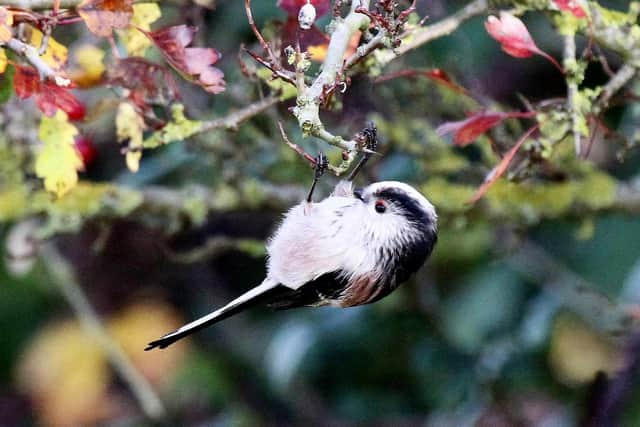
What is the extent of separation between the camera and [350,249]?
7.48 feet

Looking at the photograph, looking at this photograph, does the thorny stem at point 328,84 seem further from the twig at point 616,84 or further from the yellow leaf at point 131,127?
the twig at point 616,84

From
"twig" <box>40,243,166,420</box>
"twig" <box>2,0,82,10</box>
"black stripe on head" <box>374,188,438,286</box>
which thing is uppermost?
"twig" <box>2,0,82,10</box>

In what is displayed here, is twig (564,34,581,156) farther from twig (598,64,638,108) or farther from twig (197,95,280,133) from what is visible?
twig (197,95,280,133)

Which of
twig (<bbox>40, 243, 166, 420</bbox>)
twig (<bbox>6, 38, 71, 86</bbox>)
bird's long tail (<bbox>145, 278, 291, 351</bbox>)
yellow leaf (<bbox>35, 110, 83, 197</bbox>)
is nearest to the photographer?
twig (<bbox>6, 38, 71, 86</bbox>)

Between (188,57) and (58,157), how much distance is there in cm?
31

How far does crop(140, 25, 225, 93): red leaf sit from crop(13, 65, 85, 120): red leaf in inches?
Result: 7.9

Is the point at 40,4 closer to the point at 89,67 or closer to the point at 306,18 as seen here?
the point at 89,67

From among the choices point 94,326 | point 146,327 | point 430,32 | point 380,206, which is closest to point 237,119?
point 380,206

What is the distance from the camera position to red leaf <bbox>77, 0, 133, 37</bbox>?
1843 mm

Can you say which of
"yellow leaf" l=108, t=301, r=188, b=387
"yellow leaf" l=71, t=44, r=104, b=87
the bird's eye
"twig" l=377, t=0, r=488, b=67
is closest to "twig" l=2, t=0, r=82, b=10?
"yellow leaf" l=71, t=44, r=104, b=87

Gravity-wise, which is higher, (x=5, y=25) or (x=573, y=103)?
(x=5, y=25)

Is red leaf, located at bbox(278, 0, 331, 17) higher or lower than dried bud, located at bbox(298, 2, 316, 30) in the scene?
→ lower

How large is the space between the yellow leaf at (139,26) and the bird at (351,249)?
482 mm

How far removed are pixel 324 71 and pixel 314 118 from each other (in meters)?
0.10
